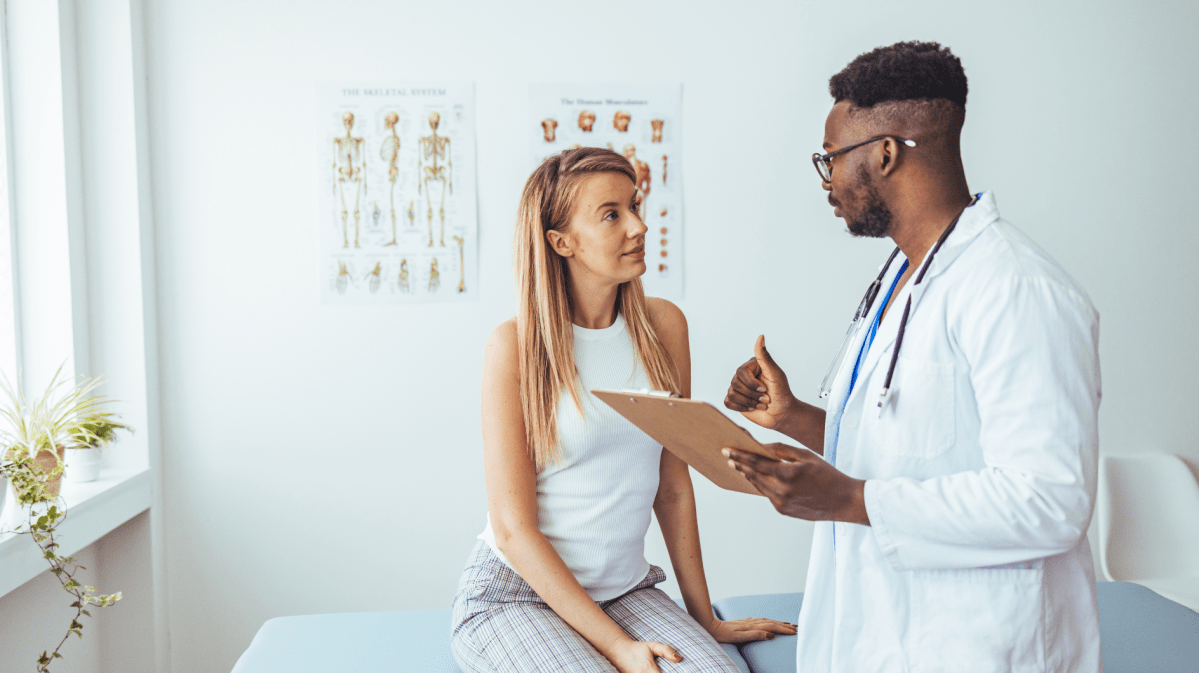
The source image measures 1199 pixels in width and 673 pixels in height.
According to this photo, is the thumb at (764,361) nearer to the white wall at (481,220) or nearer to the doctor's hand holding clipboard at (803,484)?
the doctor's hand holding clipboard at (803,484)

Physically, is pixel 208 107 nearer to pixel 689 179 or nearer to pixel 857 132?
pixel 689 179

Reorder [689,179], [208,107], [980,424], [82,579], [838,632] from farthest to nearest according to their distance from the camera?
1. [689,179]
2. [208,107]
3. [82,579]
4. [838,632]
5. [980,424]

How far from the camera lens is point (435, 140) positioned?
2.78 metres

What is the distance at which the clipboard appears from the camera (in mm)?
1101

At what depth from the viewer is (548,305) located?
1.67 meters

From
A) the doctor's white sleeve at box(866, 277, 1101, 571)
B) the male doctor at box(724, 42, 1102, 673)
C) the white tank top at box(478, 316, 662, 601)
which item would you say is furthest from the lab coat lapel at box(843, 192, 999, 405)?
the white tank top at box(478, 316, 662, 601)

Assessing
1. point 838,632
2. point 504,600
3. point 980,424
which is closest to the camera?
point 980,424

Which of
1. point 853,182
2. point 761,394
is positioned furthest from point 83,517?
point 853,182

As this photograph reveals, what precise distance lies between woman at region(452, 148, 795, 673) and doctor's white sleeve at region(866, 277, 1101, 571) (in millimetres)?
559

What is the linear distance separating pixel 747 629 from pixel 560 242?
37.6 inches

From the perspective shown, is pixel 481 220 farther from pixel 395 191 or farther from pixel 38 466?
pixel 38 466

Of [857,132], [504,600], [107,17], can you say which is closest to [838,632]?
[504,600]

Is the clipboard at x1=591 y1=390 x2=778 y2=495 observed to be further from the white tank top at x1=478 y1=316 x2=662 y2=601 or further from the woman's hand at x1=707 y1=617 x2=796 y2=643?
the woman's hand at x1=707 y1=617 x2=796 y2=643

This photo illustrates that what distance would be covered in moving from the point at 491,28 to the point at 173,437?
174cm
